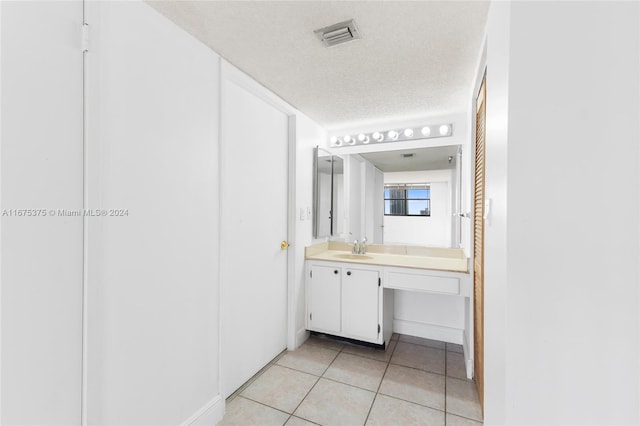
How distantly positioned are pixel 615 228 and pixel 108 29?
1.91m

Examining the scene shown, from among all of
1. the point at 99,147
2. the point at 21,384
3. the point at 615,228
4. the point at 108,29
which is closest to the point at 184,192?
the point at 99,147

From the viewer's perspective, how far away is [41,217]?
100 centimetres

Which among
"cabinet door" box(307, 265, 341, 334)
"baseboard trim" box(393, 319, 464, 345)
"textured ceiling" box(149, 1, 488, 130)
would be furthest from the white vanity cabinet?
"textured ceiling" box(149, 1, 488, 130)

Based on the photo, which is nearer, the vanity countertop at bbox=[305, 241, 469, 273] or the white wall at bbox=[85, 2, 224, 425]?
the white wall at bbox=[85, 2, 224, 425]

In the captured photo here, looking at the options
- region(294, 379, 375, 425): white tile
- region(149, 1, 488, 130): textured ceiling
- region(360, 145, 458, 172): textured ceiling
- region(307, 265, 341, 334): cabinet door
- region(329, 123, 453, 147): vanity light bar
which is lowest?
region(294, 379, 375, 425): white tile

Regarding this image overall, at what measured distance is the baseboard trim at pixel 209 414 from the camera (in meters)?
1.54

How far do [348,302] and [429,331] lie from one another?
954mm

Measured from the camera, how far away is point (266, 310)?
7.50ft

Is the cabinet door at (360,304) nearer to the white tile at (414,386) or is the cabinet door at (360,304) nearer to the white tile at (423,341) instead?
the white tile at (414,386)

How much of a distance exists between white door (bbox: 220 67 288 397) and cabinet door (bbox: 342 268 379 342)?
0.56m

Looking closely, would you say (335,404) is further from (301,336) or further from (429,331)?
(429,331)

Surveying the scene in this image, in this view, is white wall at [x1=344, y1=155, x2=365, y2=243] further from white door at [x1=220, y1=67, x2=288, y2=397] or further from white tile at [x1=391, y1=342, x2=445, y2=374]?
white tile at [x1=391, y1=342, x2=445, y2=374]

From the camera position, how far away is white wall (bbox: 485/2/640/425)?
2.52 ft

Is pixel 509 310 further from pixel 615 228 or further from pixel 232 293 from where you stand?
pixel 232 293
